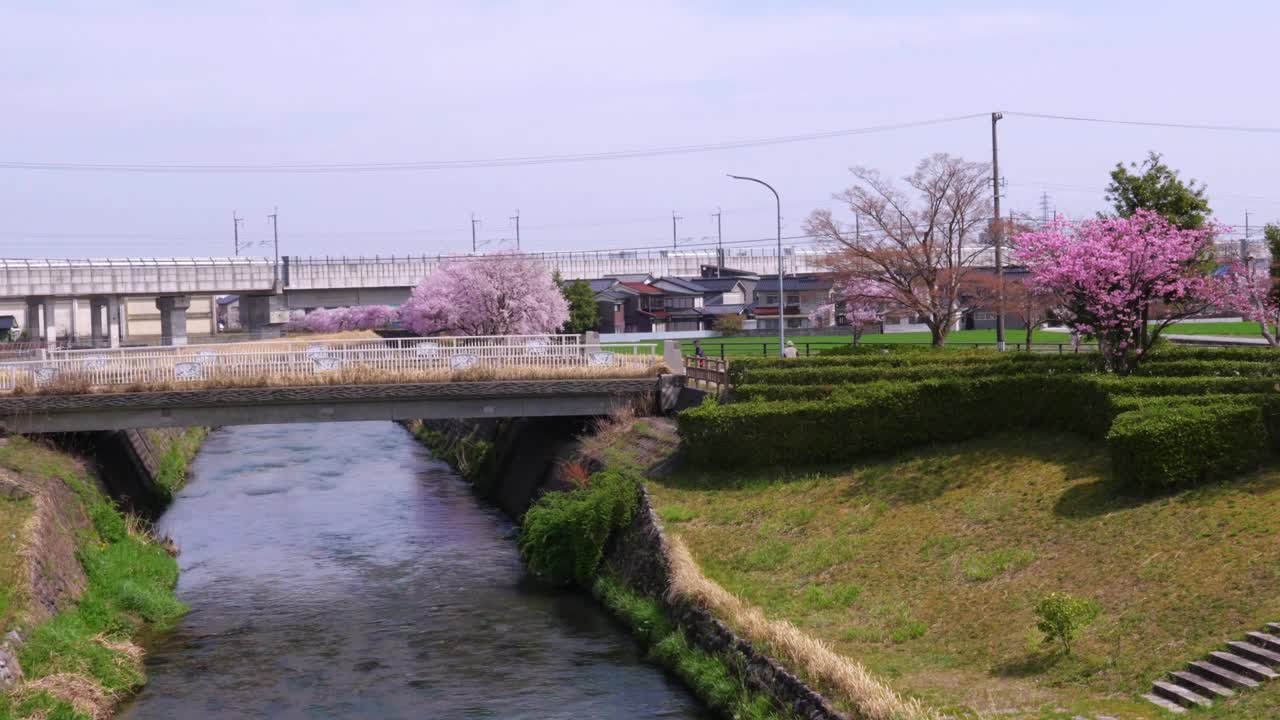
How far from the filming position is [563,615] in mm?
30078

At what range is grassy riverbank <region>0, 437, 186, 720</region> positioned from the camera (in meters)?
22.3

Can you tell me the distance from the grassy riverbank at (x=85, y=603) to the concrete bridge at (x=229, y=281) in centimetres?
4419

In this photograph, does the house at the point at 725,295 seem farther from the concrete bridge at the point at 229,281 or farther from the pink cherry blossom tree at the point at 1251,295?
the pink cherry blossom tree at the point at 1251,295

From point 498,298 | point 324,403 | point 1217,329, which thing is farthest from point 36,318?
point 1217,329

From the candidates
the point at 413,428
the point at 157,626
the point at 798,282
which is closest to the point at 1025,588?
the point at 157,626

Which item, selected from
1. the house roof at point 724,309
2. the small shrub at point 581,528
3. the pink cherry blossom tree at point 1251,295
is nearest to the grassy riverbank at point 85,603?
the small shrub at point 581,528

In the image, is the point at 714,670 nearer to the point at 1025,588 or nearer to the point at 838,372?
the point at 1025,588

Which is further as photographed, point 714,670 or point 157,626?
point 157,626

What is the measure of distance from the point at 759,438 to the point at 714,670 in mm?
11431

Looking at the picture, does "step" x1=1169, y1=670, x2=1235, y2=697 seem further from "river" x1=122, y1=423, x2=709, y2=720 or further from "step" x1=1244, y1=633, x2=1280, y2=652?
"river" x1=122, y1=423, x2=709, y2=720

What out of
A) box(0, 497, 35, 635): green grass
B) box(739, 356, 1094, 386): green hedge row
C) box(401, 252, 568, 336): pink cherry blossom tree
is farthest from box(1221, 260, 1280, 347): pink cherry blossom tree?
box(401, 252, 568, 336): pink cherry blossom tree

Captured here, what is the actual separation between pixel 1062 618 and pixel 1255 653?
2.59m

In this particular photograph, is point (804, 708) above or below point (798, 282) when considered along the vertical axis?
below

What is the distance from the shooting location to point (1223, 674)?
55.9ft
